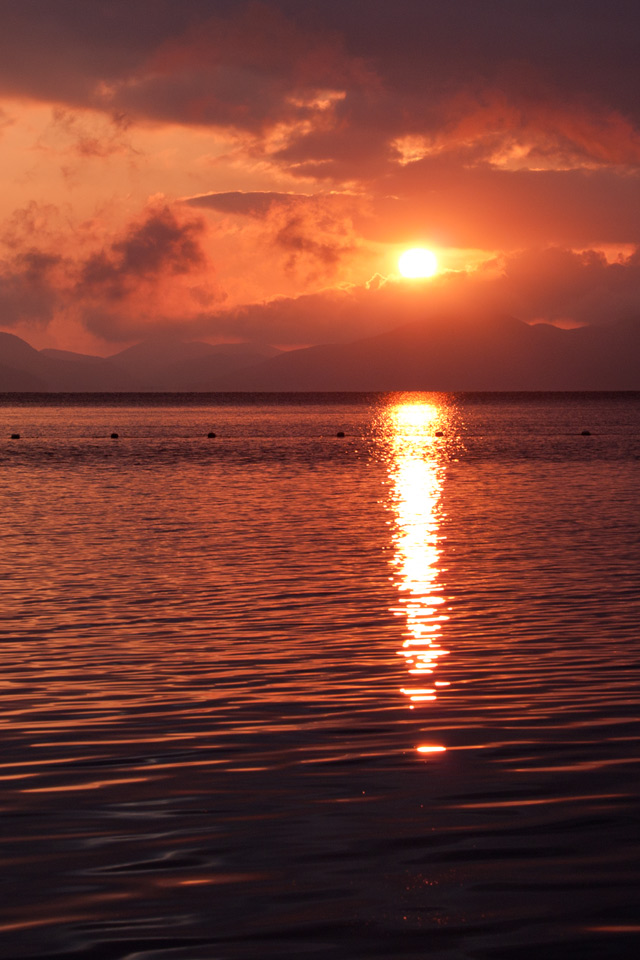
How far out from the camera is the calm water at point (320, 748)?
7512 millimetres

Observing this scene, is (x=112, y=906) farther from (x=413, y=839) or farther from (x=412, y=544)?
(x=412, y=544)

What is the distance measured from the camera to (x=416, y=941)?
7141mm

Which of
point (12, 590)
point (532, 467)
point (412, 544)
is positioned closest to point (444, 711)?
point (12, 590)

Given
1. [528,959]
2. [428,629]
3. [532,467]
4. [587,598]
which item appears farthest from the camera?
[532,467]

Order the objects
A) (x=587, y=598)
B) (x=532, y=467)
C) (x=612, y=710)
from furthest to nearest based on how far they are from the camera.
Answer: (x=532, y=467) < (x=587, y=598) < (x=612, y=710)

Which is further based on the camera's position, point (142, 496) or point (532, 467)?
point (532, 467)

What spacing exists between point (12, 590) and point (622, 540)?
15902 millimetres

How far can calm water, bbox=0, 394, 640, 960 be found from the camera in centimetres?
751

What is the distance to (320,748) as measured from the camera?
11422mm

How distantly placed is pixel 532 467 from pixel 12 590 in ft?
149

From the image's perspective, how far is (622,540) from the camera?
2917 cm

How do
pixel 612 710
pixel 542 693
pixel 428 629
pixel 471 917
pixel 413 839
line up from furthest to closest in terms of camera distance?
1. pixel 428 629
2. pixel 542 693
3. pixel 612 710
4. pixel 413 839
5. pixel 471 917

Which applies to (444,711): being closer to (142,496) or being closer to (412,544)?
(412,544)

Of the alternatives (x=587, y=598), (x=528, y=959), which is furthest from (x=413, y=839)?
(x=587, y=598)
